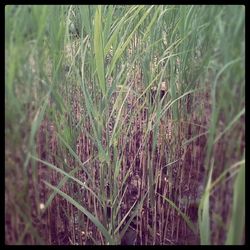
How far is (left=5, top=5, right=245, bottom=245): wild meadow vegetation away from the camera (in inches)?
18.6

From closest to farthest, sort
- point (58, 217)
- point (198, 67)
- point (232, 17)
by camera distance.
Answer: point (232, 17), point (198, 67), point (58, 217)

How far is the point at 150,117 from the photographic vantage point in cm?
86

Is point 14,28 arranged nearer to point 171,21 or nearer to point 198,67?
point 198,67

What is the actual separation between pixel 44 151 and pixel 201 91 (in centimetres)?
25

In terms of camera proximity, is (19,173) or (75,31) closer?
(19,173)

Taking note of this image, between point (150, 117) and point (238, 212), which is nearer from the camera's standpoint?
point (238, 212)

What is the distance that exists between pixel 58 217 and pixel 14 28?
372 millimetres

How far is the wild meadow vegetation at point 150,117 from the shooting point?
473 mm

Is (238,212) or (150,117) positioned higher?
(150,117)

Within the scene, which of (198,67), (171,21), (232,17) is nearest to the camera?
(232,17)
